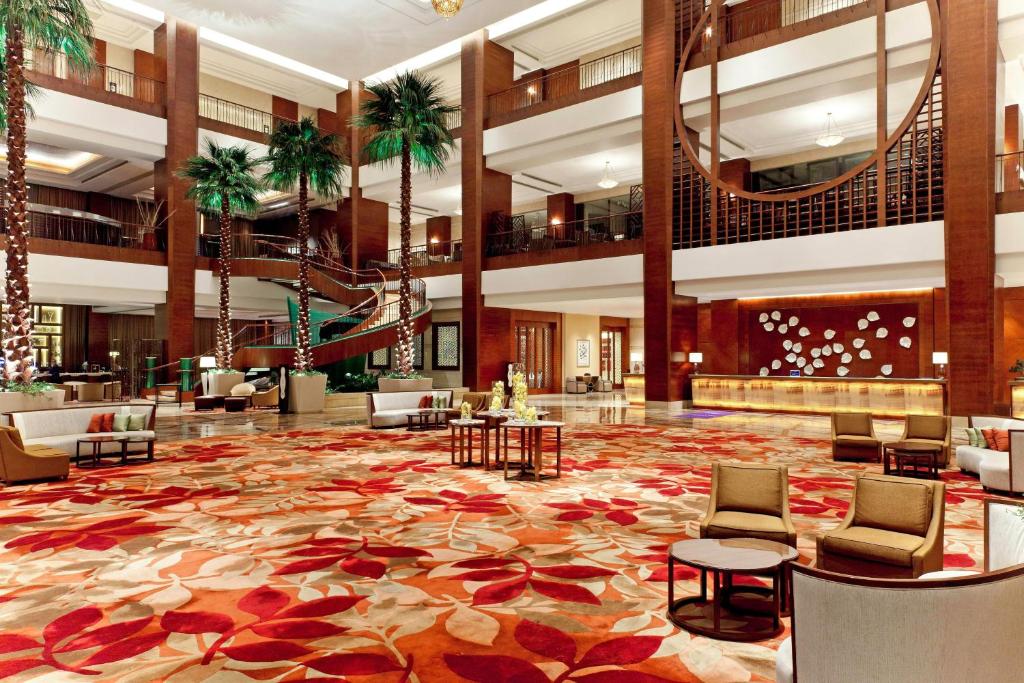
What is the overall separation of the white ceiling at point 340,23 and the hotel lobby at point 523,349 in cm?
13

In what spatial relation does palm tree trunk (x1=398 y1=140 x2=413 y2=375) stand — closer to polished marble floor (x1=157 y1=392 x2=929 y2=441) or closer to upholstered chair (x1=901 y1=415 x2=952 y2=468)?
polished marble floor (x1=157 y1=392 x2=929 y2=441)

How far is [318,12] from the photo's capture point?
1750 centimetres

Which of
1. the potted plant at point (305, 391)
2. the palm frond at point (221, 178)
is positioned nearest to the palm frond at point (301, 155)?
the palm frond at point (221, 178)

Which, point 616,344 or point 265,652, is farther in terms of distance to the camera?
point 616,344

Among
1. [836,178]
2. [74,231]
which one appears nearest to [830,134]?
[836,178]

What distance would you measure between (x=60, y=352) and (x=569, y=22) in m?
19.5

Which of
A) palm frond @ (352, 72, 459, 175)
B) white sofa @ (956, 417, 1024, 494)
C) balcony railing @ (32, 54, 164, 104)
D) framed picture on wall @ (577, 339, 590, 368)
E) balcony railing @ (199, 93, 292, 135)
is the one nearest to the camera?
white sofa @ (956, 417, 1024, 494)

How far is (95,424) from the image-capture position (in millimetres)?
8875

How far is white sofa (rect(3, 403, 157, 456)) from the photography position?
830cm

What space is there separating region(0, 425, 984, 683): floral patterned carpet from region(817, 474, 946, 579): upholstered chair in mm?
795

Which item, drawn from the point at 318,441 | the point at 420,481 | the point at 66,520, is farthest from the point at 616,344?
the point at 66,520

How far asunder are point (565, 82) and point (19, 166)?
1517cm

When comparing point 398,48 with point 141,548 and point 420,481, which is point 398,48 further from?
point 141,548

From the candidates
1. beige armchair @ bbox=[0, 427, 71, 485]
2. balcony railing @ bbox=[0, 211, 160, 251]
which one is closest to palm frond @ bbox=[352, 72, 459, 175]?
balcony railing @ bbox=[0, 211, 160, 251]
